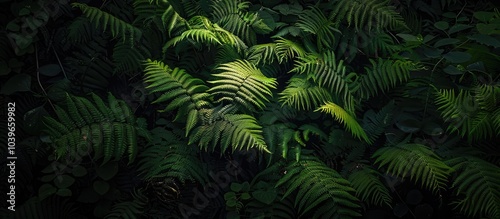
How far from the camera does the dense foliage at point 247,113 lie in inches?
90.4

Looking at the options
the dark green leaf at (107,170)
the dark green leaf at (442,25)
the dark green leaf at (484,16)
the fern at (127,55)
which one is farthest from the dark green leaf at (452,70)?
the dark green leaf at (107,170)

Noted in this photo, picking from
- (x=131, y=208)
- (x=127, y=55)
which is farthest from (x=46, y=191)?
(x=127, y=55)

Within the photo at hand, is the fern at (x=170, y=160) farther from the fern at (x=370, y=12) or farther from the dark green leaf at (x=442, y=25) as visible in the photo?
the dark green leaf at (x=442, y=25)

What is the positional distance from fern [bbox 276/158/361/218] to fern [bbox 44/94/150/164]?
896 mm

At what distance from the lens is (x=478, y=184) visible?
7.23 feet

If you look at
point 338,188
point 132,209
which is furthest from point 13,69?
point 338,188

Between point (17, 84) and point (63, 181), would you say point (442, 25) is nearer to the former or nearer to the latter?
point (63, 181)

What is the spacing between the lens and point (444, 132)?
255 cm

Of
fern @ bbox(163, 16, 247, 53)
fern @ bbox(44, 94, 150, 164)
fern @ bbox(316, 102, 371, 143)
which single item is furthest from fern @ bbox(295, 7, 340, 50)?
fern @ bbox(44, 94, 150, 164)

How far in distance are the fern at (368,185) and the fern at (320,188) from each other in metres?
0.05

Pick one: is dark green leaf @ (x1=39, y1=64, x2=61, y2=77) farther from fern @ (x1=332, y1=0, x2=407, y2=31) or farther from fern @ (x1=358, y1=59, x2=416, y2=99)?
fern @ (x1=358, y1=59, x2=416, y2=99)

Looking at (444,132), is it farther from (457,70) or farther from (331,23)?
(331,23)

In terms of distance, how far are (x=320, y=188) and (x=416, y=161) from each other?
21.9 inches

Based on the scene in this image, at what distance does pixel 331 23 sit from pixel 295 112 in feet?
2.21
